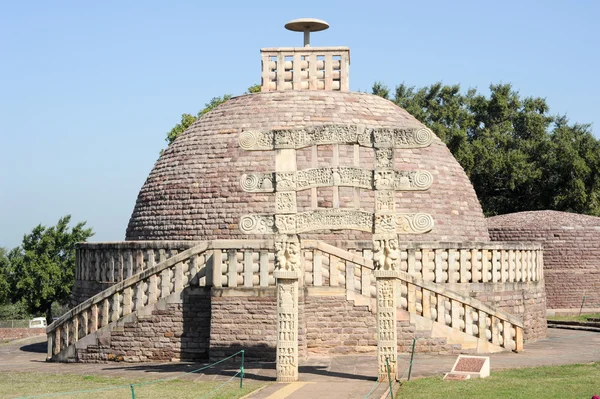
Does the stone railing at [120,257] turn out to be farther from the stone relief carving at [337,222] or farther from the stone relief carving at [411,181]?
the stone relief carving at [411,181]

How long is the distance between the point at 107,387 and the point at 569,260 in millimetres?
19790

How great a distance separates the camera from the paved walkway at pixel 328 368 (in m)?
12.6

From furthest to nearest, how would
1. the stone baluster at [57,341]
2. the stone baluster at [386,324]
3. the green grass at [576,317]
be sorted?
the green grass at [576,317]
the stone baluster at [57,341]
the stone baluster at [386,324]

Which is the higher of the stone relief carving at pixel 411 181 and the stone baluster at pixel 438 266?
the stone relief carving at pixel 411 181

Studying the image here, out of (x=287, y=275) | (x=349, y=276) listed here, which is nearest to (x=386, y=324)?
(x=287, y=275)

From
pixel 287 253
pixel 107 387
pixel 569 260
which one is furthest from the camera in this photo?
pixel 569 260

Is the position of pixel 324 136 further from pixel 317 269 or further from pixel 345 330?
pixel 345 330

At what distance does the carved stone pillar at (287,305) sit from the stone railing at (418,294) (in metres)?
3.27

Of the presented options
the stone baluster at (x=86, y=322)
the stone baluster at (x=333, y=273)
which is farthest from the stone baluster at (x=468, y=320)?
the stone baluster at (x=86, y=322)

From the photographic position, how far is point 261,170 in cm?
2111

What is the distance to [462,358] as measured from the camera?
45.6ft

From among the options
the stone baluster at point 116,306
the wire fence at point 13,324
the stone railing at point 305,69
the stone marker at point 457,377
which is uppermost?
the stone railing at point 305,69

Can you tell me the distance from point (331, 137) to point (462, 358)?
4.08m

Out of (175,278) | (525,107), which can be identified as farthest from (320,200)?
(525,107)
